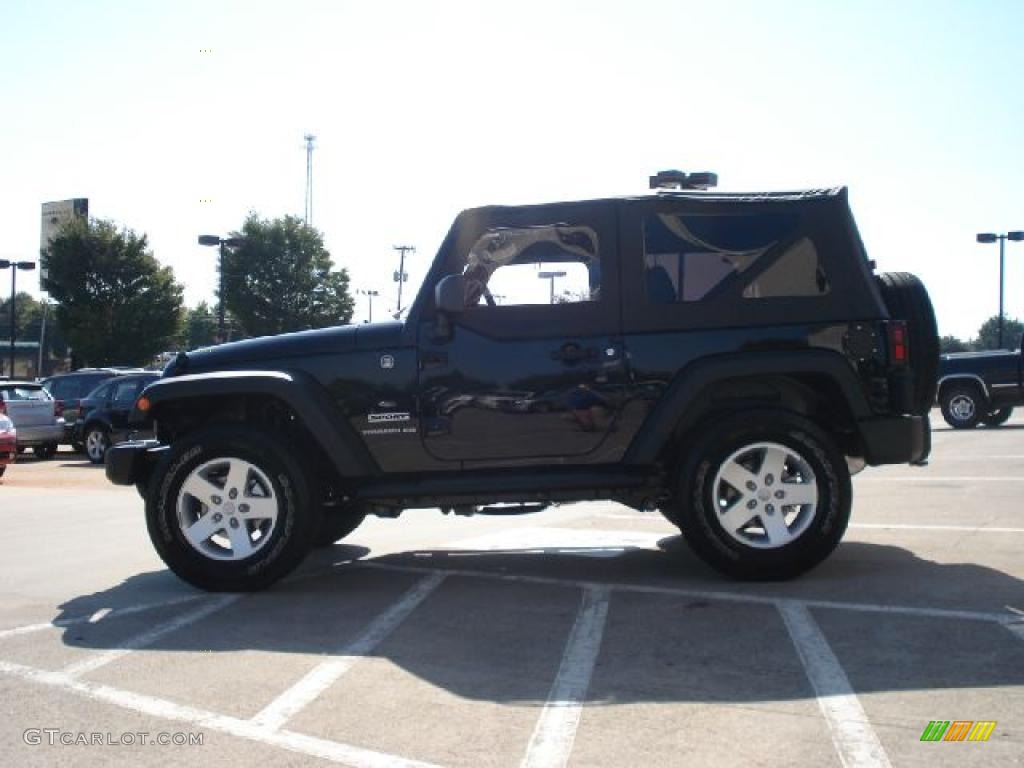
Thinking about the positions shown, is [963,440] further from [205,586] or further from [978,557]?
[205,586]

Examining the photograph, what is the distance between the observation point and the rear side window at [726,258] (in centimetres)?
595

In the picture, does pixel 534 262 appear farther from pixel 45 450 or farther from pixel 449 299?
pixel 45 450

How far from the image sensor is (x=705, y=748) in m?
3.46

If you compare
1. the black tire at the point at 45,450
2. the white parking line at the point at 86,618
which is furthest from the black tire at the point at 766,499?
the black tire at the point at 45,450

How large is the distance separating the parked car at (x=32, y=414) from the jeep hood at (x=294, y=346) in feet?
52.6

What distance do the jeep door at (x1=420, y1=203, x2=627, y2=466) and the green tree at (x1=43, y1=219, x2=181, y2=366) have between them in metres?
41.0

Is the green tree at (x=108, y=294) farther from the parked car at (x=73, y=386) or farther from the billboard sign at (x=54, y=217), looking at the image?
the parked car at (x=73, y=386)

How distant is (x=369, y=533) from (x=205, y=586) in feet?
8.10

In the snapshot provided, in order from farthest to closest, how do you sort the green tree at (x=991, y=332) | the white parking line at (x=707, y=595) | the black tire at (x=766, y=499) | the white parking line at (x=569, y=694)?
the green tree at (x=991, y=332) → the black tire at (x=766, y=499) → the white parking line at (x=707, y=595) → the white parking line at (x=569, y=694)

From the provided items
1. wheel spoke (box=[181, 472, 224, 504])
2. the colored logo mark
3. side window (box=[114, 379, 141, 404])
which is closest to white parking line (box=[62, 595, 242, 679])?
wheel spoke (box=[181, 472, 224, 504])

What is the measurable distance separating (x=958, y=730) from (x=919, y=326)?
3.21 metres

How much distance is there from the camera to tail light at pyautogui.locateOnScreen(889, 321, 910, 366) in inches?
229

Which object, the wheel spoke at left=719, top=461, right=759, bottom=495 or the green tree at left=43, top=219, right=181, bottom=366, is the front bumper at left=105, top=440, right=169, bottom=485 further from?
the green tree at left=43, top=219, right=181, bottom=366

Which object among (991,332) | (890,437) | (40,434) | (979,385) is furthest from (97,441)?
(991,332)
